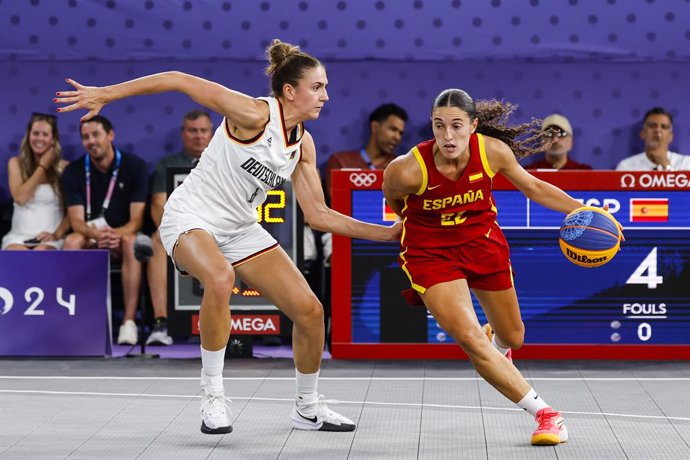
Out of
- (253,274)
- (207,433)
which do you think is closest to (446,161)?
(253,274)

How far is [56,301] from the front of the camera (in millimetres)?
8422

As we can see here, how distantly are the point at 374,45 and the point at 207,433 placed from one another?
5.80 meters

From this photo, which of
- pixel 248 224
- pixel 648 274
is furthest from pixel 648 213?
pixel 248 224

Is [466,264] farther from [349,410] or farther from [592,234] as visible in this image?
[349,410]

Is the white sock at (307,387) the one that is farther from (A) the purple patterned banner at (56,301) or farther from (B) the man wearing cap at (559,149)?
(B) the man wearing cap at (559,149)

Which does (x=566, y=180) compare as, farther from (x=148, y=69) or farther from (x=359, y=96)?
(x=148, y=69)

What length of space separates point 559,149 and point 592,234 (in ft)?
13.6

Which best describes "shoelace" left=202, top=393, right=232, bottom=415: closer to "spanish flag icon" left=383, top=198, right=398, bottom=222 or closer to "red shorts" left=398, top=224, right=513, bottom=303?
"red shorts" left=398, top=224, right=513, bottom=303

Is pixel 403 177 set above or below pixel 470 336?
above

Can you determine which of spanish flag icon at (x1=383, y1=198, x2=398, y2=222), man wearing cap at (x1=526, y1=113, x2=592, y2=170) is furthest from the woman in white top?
man wearing cap at (x1=526, y1=113, x2=592, y2=170)

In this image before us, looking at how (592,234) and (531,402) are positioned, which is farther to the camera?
(592,234)

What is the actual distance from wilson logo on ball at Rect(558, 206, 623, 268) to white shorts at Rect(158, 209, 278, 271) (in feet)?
4.97

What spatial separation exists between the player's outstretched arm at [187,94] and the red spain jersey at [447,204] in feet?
2.79

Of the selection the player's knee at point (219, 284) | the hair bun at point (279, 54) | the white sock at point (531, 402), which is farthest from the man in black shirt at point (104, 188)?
the white sock at point (531, 402)
